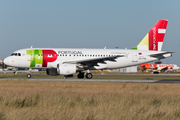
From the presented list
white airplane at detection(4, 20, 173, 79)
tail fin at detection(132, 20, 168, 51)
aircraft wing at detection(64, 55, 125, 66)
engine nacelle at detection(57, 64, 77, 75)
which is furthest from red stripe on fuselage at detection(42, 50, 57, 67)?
tail fin at detection(132, 20, 168, 51)

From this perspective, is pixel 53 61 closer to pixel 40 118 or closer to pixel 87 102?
pixel 87 102

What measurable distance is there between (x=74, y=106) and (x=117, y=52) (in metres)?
27.2

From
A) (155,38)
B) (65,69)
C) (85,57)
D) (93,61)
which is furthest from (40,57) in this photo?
(155,38)

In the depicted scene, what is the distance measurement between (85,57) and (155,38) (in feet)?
36.5

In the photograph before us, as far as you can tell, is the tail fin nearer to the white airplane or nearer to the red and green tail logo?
the white airplane

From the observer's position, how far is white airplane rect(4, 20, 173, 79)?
3487 cm

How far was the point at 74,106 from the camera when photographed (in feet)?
37.3

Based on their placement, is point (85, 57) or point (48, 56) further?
point (85, 57)

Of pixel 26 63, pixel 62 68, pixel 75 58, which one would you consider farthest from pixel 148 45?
pixel 26 63

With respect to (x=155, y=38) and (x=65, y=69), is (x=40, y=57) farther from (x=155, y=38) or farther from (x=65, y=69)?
(x=155, y=38)

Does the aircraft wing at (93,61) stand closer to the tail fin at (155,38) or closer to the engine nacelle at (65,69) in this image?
the engine nacelle at (65,69)

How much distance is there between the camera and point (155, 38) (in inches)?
1588

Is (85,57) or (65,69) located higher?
(85,57)

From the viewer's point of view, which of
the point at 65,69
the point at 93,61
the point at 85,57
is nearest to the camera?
the point at 65,69
